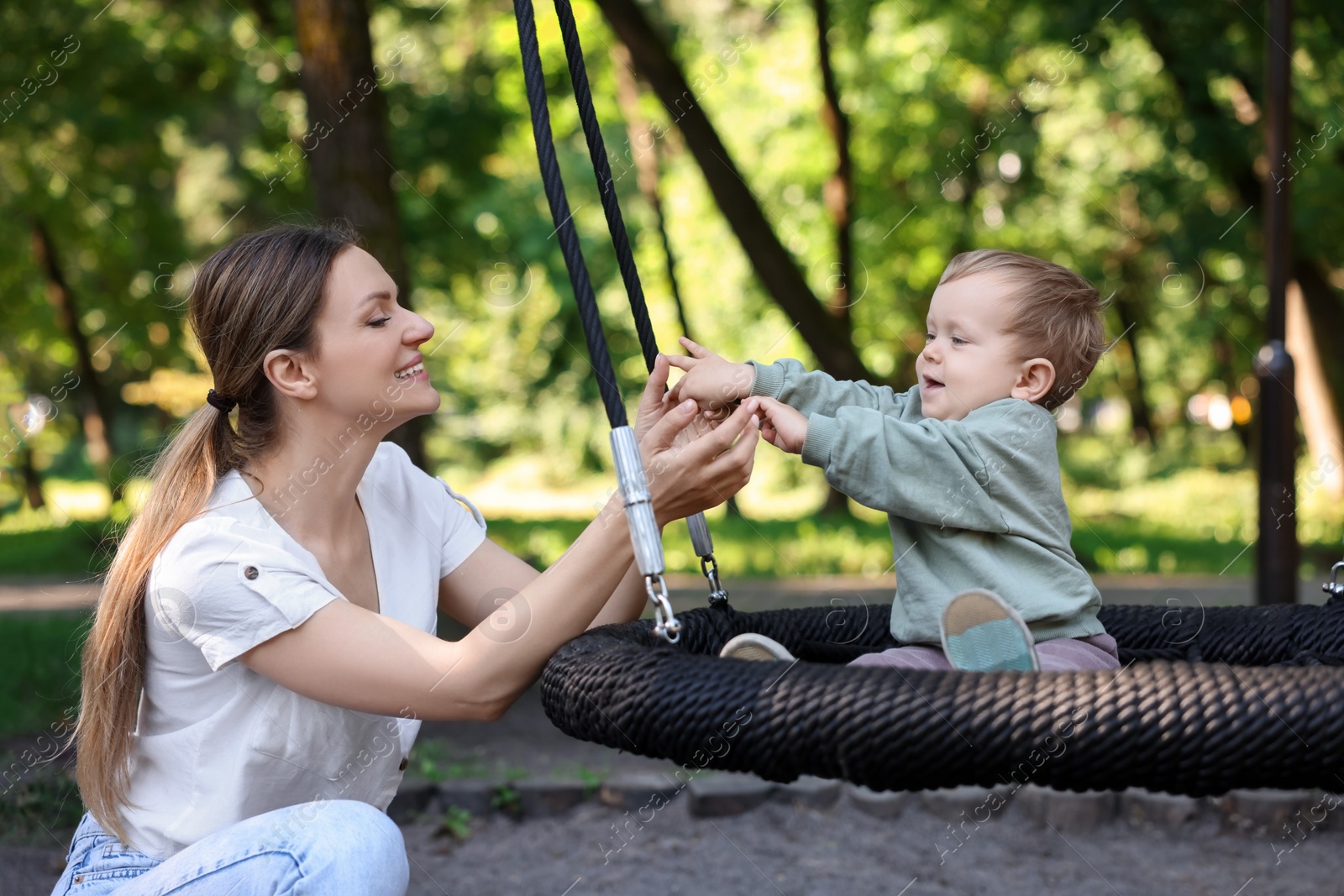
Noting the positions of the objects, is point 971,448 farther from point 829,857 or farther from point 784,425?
point 829,857

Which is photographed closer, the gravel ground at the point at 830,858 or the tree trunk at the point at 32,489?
the gravel ground at the point at 830,858

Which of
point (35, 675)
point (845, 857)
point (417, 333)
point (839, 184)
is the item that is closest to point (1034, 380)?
point (417, 333)

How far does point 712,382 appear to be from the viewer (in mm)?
1882

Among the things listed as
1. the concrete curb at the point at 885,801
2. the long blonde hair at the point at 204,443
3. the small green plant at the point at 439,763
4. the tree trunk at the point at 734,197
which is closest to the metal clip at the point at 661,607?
the long blonde hair at the point at 204,443

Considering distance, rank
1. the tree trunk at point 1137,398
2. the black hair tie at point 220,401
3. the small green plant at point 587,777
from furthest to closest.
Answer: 1. the tree trunk at point 1137,398
2. the small green plant at point 587,777
3. the black hair tie at point 220,401

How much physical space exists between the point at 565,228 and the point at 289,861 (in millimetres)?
963

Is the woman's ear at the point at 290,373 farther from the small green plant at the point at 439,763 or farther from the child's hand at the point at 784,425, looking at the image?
the small green plant at the point at 439,763

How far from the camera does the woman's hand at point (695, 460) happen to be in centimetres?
178

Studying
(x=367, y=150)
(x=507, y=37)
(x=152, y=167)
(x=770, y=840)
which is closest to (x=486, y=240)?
(x=507, y=37)

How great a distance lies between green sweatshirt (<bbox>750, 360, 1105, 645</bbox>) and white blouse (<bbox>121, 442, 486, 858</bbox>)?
0.83m

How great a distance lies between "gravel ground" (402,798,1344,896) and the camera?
3.23 meters

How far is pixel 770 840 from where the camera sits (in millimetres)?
3578

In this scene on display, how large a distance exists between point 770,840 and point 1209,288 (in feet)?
42.6

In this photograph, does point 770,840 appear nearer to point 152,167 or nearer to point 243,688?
point 243,688
